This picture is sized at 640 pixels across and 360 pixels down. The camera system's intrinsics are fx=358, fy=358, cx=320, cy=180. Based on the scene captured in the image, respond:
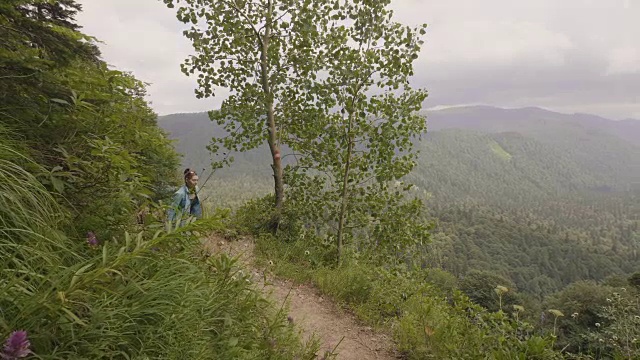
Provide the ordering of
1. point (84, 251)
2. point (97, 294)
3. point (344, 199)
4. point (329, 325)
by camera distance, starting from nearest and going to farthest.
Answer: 1. point (97, 294)
2. point (84, 251)
3. point (329, 325)
4. point (344, 199)

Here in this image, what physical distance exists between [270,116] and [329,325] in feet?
18.8

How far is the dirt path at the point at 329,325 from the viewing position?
5301 millimetres

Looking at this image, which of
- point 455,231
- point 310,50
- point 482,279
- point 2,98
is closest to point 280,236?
point 310,50

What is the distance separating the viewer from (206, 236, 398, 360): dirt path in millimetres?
5301

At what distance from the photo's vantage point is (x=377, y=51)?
8.09 metres

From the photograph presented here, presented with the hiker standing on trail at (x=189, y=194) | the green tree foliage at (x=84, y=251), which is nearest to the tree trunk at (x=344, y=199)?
the hiker standing on trail at (x=189, y=194)

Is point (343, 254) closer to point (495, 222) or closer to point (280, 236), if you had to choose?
point (280, 236)

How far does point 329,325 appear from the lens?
6.08m

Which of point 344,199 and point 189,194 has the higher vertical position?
point 189,194

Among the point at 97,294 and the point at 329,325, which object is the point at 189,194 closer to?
the point at 329,325

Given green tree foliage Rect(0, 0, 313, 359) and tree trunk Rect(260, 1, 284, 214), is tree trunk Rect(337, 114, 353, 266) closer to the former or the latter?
tree trunk Rect(260, 1, 284, 214)

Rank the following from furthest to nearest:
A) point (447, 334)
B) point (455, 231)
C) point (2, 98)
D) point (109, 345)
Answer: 1. point (455, 231)
2. point (447, 334)
3. point (2, 98)
4. point (109, 345)

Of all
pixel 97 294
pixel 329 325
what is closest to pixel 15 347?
pixel 97 294

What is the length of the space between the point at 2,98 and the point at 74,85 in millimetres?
954
